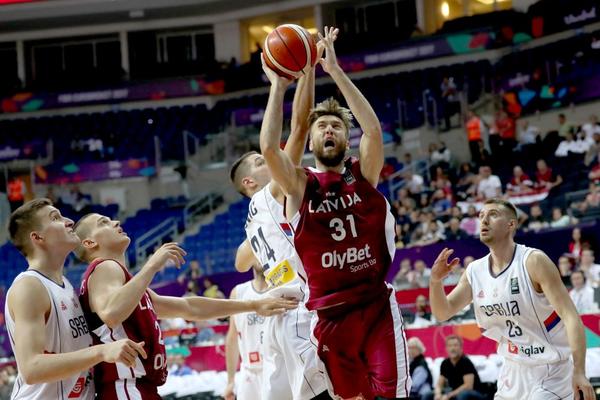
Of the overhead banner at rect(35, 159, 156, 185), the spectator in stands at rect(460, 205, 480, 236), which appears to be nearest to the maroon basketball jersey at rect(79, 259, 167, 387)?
the spectator in stands at rect(460, 205, 480, 236)

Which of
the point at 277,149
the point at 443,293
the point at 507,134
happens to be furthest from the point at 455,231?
the point at 277,149

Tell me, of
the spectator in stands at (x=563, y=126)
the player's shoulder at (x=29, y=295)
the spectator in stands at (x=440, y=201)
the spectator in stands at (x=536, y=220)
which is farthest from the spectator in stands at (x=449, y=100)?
the player's shoulder at (x=29, y=295)

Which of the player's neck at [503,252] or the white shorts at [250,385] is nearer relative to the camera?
the player's neck at [503,252]

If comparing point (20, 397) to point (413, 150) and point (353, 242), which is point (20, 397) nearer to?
point (353, 242)

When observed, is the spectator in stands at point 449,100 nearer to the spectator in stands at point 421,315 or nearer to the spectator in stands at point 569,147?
the spectator in stands at point 569,147

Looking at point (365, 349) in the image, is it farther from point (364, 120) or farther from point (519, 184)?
point (519, 184)

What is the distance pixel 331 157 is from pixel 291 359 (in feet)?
4.99

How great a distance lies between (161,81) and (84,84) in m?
2.26

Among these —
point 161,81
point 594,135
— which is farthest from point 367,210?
point 161,81

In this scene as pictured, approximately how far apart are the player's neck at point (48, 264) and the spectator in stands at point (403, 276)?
8959 millimetres

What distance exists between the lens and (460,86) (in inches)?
822

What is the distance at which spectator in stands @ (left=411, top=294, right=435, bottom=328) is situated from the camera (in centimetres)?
1151

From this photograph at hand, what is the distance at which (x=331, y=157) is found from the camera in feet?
18.1

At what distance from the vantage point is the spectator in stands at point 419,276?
1355cm
